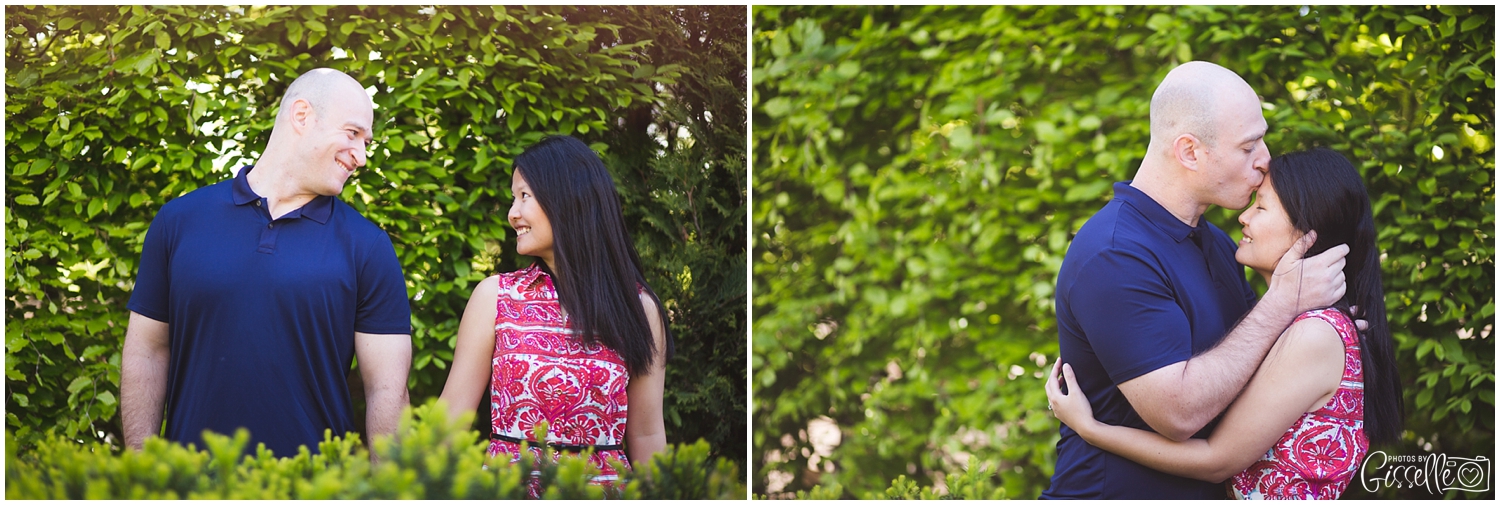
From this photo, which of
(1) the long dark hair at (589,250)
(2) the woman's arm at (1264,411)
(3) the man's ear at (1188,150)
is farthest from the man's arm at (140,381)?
(3) the man's ear at (1188,150)

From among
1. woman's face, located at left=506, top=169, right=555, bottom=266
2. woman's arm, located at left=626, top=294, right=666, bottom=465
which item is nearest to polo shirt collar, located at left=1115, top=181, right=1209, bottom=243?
woman's arm, located at left=626, top=294, right=666, bottom=465

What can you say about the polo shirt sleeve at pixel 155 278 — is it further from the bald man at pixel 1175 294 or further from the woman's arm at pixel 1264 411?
the woman's arm at pixel 1264 411

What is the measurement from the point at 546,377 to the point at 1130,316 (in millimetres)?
1525

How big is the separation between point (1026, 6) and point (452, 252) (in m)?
2.53

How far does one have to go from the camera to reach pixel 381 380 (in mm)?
2594

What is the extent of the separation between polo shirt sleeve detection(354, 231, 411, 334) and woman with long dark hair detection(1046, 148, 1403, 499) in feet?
6.06

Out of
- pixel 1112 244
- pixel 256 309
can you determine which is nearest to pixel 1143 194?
pixel 1112 244

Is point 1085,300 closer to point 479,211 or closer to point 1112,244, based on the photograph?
point 1112,244

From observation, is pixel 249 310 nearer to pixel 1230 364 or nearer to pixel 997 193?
pixel 1230 364

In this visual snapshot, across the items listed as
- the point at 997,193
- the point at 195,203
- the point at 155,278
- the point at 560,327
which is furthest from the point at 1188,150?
the point at 155,278

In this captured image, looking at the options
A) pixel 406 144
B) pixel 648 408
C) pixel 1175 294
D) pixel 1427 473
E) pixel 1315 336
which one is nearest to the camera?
pixel 1315 336

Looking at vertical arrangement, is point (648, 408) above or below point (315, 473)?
below

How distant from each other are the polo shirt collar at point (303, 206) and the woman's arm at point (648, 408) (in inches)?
35.9

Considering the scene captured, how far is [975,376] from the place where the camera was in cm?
406
